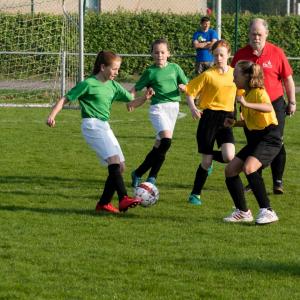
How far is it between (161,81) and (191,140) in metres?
5.22

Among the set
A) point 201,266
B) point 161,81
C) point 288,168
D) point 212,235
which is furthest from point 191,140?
point 201,266

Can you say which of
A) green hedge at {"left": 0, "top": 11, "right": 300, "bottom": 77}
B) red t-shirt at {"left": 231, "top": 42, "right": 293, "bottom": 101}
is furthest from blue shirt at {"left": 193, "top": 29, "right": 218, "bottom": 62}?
red t-shirt at {"left": 231, "top": 42, "right": 293, "bottom": 101}

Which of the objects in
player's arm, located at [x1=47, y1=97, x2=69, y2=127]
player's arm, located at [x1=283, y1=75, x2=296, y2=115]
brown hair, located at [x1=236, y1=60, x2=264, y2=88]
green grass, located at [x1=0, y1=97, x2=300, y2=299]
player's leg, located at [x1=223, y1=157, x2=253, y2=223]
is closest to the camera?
green grass, located at [x1=0, y1=97, x2=300, y2=299]

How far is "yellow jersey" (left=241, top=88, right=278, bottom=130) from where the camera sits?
9.61m

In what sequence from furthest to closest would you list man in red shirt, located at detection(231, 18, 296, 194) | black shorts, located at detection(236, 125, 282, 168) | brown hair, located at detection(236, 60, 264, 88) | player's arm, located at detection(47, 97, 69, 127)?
1. man in red shirt, located at detection(231, 18, 296, 194)
2. player's arm, located at detection(47, 97, 69, 127)
3. black shorts, located at detection(236, 125, 282, 168)
4. brown hair, located at detection(236, 60, 264, 88)

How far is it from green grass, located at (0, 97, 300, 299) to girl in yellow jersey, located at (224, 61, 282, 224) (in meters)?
0.22

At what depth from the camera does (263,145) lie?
9742 mm

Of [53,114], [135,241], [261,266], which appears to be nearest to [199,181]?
[53,114]

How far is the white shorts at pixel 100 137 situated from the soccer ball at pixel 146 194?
35 cm

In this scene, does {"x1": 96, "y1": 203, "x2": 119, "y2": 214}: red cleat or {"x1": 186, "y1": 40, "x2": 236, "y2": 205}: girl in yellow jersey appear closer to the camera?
{"x1": 96, "y1": 203, "x2": 119, "y2": 214}: red cleat

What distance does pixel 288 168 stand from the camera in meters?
13.8

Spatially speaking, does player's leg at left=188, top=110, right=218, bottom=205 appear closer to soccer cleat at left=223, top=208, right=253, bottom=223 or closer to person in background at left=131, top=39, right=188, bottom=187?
person in background at left=131, top=39, right=188, bottom=187

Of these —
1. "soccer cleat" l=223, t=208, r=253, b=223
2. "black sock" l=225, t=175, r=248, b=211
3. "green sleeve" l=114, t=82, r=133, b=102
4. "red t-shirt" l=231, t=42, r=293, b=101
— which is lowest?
"soccer cleat" l=223, t=208, r=253, b=223

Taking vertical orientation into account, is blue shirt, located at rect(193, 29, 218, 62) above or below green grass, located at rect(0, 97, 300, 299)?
above
